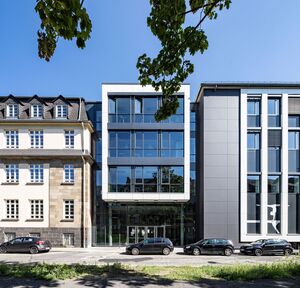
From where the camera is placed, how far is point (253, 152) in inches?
1202

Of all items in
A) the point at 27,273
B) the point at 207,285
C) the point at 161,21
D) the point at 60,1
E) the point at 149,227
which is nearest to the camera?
the point at 60,1

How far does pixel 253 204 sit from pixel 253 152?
4.79 meters

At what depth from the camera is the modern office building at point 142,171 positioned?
3083cm

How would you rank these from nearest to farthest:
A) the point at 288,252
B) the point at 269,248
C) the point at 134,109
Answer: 1. the point at 269,248
2. the point at 288,252
3. the point at 134,109

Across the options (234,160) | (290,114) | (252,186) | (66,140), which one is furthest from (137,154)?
(290,114)

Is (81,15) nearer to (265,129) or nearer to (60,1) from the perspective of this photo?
(60,1)

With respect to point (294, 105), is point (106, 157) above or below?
below

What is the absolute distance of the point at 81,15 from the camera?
15.3ft

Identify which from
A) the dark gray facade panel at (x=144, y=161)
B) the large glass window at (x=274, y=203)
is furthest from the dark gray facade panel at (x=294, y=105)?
the dark gray facade panel at (x=144, y=161)

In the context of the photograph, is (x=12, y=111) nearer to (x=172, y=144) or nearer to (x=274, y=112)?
(x=172, y=144)

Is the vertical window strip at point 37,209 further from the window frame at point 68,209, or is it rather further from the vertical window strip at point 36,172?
the window frame at point 68,209

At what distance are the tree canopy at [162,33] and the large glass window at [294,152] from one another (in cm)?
2595

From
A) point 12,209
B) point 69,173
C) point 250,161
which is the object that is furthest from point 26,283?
point 250,161

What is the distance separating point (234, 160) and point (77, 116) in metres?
15.6
